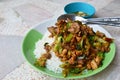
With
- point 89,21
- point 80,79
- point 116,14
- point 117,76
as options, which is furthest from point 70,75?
point 116,14

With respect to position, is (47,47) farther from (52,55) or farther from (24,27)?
(24,27)

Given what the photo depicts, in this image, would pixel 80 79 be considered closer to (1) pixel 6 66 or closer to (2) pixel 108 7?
(1) pixel 6 66

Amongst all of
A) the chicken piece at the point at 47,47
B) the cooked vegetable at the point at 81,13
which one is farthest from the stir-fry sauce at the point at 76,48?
the cooked vegetable at the point at 81,13

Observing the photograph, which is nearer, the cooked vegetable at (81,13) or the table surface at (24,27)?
the table surface at (24,27)

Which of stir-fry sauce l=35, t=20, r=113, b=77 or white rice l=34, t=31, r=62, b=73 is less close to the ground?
stir-fry sauce l=35, t=20, r=113, b=77

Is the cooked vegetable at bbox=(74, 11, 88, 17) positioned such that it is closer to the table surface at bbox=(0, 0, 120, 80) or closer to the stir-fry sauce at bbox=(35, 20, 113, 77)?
the table surface at bbox=(0, 0, 120, 80)

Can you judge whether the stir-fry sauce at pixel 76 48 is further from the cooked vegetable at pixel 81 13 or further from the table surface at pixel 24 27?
the cooked vegetable at pixel 81 13

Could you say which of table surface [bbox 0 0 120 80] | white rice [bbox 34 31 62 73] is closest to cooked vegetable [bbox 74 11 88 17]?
table surface [bbox 0 0 120 80]
